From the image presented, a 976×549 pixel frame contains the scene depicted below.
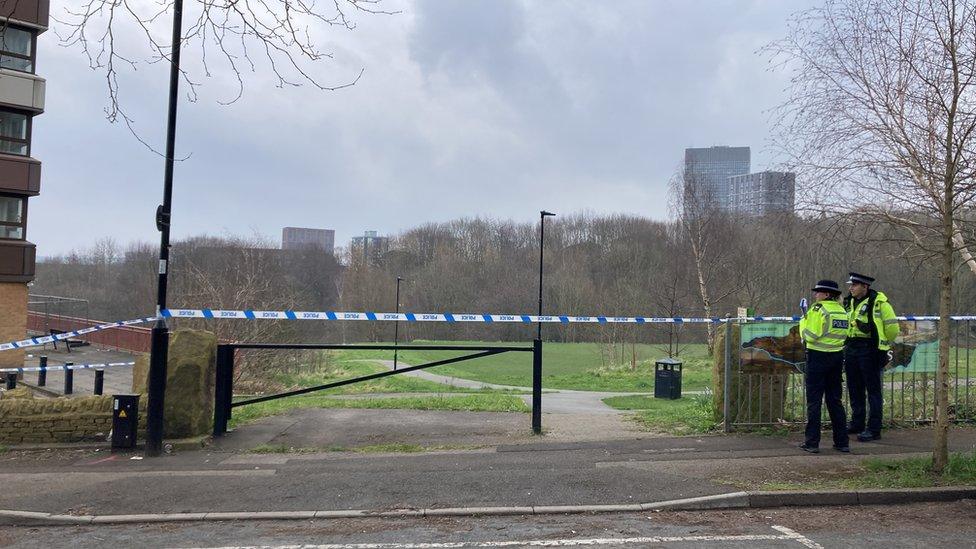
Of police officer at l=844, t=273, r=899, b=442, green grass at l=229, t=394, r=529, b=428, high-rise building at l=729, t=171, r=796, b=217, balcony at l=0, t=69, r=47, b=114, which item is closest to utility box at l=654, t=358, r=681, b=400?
green grass at l=229, t=394, r=529, b=428

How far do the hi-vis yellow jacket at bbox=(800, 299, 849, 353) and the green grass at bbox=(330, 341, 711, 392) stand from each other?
10995mm

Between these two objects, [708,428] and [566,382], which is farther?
[566,382]

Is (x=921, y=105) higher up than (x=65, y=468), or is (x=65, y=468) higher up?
(x=921, y=105)

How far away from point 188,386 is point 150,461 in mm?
1040

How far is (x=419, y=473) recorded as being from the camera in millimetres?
7117

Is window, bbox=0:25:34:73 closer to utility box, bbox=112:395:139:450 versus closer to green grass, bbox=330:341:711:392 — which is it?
green grass, bbox=330:341:711:392

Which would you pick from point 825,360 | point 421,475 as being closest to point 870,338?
point 825,360

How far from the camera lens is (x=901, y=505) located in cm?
613

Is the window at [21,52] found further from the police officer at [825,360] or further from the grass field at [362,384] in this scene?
the police officer at [825,360]

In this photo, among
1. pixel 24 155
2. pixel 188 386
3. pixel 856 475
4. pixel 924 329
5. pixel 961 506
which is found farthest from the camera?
pixel 24 155

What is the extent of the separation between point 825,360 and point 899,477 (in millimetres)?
1612

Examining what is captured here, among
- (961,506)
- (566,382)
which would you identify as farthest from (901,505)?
(566,382)

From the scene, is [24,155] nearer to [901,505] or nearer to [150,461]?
[150,461]

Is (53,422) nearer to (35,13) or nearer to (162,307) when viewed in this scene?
(162,307)
